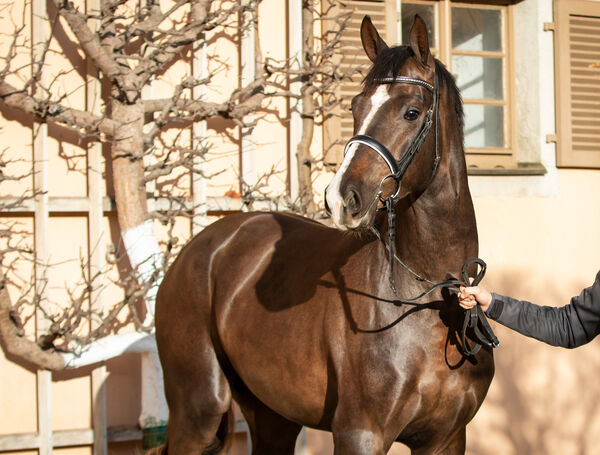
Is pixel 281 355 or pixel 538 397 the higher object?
pixel 281 355

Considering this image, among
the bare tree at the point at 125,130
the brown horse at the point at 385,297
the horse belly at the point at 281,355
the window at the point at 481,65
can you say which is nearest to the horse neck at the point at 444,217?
the brown horse at the point at 385,297

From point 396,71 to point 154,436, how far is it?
111 inches

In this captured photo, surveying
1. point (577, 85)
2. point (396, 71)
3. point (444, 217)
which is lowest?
point (444, 217)

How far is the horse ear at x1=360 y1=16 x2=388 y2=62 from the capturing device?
2.58 m

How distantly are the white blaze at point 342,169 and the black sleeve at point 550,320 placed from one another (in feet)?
2.06

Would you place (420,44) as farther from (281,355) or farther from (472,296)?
(281,355)

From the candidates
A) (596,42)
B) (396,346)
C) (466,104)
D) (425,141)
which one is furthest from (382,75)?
(596,42)

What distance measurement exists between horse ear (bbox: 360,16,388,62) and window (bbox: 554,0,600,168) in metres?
3.10

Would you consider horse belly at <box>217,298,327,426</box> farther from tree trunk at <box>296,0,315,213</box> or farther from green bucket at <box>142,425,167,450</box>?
tree trunk at <box>296,0,315,213</box>

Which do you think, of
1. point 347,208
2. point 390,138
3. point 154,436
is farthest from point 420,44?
point 154,436

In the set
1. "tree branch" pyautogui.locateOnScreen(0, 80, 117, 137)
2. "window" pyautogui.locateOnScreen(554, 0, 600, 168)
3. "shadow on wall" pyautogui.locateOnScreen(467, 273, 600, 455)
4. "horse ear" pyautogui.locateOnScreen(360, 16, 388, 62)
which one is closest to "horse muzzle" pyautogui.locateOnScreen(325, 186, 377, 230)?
"horse ear" pyautogui.locateOnScreen(360, 16, 388, 62)

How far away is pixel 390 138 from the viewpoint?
223 cm

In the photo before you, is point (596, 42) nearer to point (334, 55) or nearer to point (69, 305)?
point (334, 55)

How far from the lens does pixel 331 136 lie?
493 cm
